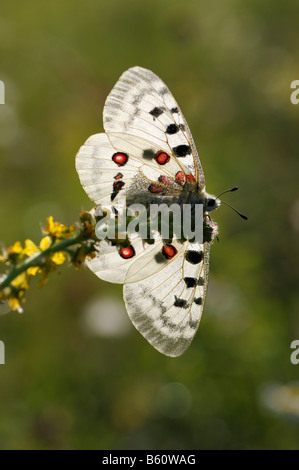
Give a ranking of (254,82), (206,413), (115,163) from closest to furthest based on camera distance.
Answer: (115,163), (206,413), (254,82)

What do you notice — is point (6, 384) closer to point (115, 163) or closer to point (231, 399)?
point (231, 399)

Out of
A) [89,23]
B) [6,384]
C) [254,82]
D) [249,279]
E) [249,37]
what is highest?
[89,23]

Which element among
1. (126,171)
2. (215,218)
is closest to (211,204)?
(126,171)

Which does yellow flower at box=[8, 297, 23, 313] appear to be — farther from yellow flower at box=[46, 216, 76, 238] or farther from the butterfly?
the butterfly

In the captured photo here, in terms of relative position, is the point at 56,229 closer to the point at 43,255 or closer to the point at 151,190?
the point at 43,255

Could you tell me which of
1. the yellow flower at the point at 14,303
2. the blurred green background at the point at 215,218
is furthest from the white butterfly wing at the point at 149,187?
the blurred green background at the point at 215,218

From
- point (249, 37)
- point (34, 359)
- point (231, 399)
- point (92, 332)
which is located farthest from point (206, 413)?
point (249, 37)

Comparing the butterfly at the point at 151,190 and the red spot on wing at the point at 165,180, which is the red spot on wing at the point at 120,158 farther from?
the red spot on wing at the point at 165,180
